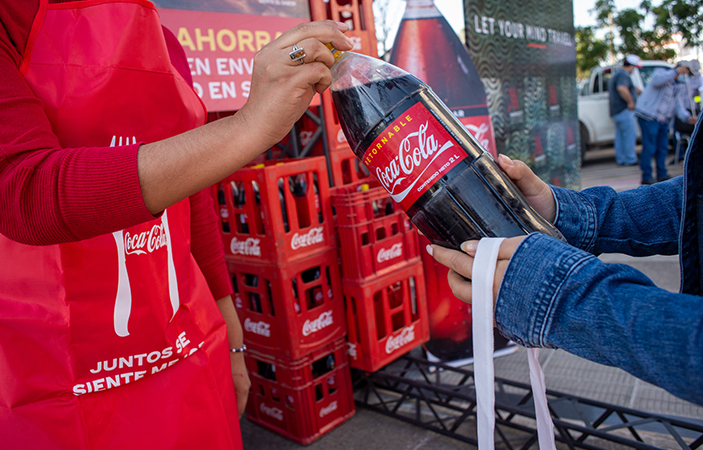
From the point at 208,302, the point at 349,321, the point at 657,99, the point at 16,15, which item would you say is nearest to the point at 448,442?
the point at 349,321

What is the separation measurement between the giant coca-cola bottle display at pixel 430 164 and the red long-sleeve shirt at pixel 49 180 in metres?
0.53

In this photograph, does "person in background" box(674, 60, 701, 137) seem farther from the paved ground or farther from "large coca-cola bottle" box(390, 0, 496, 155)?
the paved ground

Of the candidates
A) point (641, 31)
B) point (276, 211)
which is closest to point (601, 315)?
point (276, 211)

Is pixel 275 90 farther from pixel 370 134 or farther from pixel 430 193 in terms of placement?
pixel 430 193

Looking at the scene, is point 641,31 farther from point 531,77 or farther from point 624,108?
point 531,77

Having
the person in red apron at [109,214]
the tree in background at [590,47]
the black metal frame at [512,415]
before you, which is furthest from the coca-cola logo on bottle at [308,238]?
the tree in background at [590,47]

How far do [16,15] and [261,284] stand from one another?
1860 mm

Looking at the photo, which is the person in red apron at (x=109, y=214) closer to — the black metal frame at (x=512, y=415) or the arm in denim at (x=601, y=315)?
the arm in denim at (x=601, y=315)

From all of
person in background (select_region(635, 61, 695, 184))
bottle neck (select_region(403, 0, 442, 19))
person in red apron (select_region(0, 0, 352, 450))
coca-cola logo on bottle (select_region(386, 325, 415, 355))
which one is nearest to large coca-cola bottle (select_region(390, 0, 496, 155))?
bottle neck (select_region(403, 0, 442, 19))

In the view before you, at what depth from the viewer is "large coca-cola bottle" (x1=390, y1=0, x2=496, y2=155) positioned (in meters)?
3.08

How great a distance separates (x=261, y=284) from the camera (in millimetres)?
2684

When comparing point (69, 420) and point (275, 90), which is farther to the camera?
point (69, 420)

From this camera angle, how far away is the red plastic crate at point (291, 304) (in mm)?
2584

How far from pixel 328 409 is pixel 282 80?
90.7 inches
